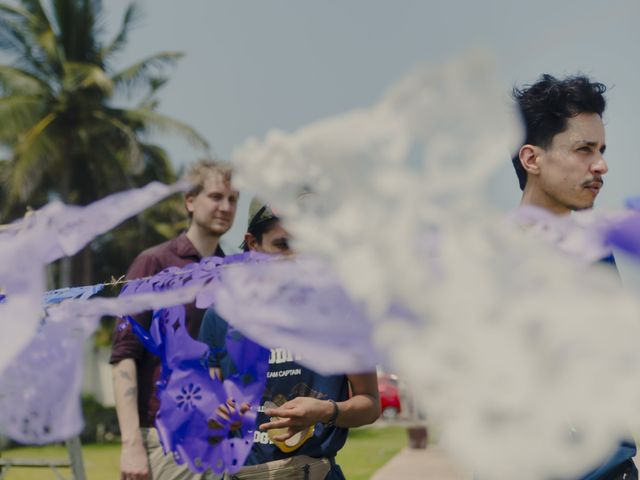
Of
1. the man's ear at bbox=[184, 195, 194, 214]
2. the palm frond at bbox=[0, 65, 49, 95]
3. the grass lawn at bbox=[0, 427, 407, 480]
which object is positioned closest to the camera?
the man's ear at bbox=[184, 195, 194, 214]

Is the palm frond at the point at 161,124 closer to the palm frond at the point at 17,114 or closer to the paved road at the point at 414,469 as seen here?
the palm frond at the point at 17,114

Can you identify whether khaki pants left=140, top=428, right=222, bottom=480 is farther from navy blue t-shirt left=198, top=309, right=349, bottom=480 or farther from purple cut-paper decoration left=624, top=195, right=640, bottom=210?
purple cut-paper decoration left=624, top=195, right=640, bottom=210

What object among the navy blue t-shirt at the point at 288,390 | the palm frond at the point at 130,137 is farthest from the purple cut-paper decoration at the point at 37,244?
the palm frond at the point at 130,137

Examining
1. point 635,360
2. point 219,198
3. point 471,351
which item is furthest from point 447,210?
point 219,198

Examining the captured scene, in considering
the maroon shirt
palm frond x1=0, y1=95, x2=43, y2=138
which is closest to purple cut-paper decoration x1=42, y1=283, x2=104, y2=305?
the maroon shirt

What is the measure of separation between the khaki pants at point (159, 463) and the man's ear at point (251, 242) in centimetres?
Result: 79

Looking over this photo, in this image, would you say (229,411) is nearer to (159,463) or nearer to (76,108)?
(159,463)

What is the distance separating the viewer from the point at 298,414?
2262 millimetres

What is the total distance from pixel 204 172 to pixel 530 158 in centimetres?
138

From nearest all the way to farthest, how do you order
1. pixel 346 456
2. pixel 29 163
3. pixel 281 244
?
pixel 281 244 < pixel 346 456 < pixel 29 163

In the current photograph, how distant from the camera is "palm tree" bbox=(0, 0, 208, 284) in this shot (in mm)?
21953

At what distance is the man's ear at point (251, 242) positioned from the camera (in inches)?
108

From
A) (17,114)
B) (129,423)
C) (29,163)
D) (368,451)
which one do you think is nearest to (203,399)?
(129,423)

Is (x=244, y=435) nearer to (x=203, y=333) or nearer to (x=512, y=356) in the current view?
(x=203, y=333)
